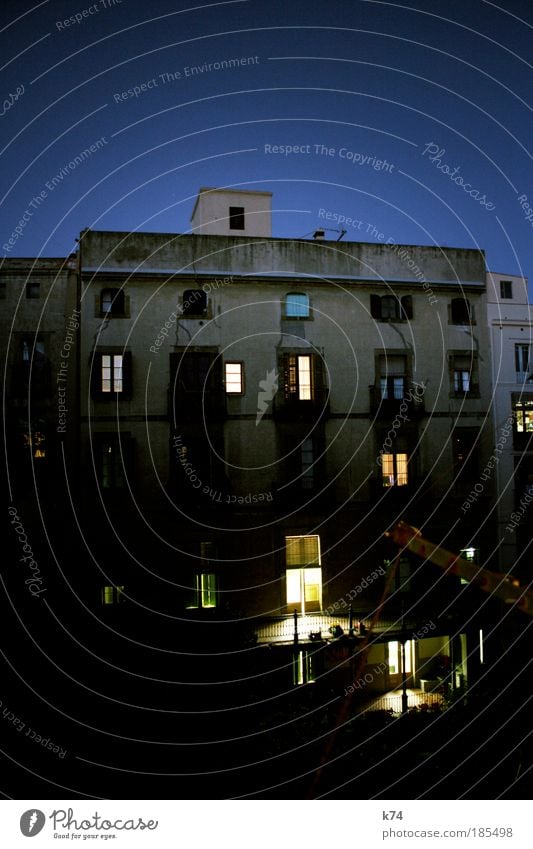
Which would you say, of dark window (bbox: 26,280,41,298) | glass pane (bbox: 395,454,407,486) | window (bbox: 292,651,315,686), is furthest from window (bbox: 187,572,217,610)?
dark window (bbox: 26,280,41,298)

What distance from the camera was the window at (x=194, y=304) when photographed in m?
12.3

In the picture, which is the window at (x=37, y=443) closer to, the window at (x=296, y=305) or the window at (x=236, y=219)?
the window at (x=296, y=305)

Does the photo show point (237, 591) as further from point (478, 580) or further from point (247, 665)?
point (478, 580)

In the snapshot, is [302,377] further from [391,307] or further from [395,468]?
[395,468]

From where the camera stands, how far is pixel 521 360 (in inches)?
517

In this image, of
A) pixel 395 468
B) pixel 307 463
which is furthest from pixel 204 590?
pixel 395 468

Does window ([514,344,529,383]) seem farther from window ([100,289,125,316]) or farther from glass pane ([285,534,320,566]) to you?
window ([100,289,125,316])

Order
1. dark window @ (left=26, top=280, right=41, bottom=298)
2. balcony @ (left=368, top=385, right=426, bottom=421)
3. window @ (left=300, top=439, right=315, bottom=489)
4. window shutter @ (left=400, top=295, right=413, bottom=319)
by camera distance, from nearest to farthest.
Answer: dark window @ (left=26, top=280, right=41, bottom=298), window @ (left=300, top=439, right=315, bottom=489), balcony @ (left=368, top=385, right=426, bottom=421), window shutter @ (left=400, top=295, right=413, bottom=319)

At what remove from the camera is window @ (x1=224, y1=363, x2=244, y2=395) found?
12.3 meters

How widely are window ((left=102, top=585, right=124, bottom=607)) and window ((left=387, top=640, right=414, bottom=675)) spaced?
550 cm

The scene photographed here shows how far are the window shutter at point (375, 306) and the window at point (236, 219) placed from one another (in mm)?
3144

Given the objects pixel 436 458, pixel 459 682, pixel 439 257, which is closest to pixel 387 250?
pixel 439 257

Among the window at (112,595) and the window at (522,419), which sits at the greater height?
the window at (522,419)

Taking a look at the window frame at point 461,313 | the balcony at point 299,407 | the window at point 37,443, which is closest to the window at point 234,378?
the balcony at point 299,407
